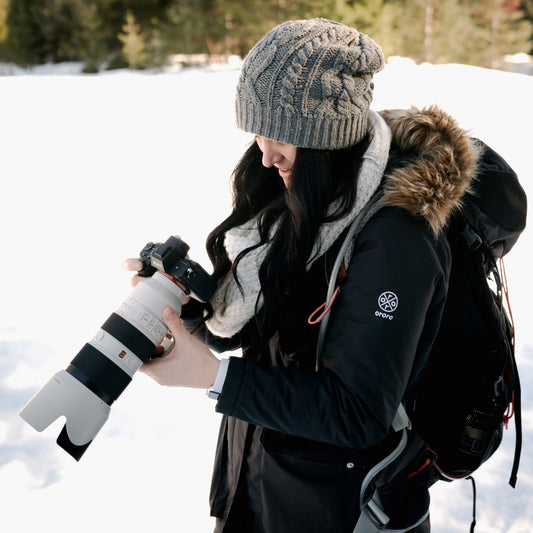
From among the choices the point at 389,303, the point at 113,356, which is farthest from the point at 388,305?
the point at 113,356

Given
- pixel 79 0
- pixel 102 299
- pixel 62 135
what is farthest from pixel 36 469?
pixel 79 0

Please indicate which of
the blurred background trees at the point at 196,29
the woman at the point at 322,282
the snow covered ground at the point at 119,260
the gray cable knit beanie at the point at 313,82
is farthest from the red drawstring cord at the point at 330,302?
the blurred background trees at the point at 196,29

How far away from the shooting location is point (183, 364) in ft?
3.07

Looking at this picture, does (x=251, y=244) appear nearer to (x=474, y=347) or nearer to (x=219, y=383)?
(x=219, y=383)

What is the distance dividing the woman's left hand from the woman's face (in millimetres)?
367

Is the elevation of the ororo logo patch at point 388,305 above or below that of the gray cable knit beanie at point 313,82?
below

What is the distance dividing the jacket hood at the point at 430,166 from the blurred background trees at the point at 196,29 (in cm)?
1664

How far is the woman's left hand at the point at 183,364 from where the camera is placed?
0.93 m

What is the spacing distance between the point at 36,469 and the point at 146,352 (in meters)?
1.41

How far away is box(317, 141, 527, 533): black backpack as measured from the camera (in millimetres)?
993

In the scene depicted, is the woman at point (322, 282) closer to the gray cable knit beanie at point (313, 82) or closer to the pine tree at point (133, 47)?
the gray cable knit beanie at point (313, 82)

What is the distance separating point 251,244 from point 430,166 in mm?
394

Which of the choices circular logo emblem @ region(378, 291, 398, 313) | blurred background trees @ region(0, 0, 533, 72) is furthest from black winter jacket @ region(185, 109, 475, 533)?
blurred background trees @ region(0, 0, 533, 72)

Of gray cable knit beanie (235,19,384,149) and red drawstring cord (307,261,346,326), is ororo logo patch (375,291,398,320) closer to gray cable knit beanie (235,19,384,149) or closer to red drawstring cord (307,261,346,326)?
red drawstring cord (307,261,346,326)
